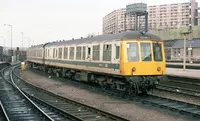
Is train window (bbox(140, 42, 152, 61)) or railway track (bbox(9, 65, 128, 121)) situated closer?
railway track (bbox(9, 65, 128, 121))

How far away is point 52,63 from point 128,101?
15.8 m

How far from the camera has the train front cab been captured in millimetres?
14406

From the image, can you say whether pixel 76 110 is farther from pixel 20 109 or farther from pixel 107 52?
pixel 107 52

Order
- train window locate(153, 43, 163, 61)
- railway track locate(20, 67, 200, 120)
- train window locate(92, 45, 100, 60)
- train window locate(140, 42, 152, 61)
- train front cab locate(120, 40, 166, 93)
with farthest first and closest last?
1. train window locate(92, 45, 100, 60)
2. train window locate(153, 43, 163, 61)
3. train window locate(140, 42, 152, 61)
4. train front cab locate(120, 40, 166, 93)
5. railway track locate(20, 67, 200, 120)

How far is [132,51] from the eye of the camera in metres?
14.7

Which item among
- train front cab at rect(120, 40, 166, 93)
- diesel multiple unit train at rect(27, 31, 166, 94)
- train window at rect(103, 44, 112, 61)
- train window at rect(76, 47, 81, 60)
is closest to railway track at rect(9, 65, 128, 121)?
diesel multiple unit train at rect(27, 31, 166, 94)

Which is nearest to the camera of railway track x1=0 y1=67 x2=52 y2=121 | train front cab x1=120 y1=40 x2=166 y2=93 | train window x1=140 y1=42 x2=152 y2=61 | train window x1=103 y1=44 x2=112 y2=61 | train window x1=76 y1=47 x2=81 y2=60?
railway track x1=0 y1=67 x2=52 y2=121

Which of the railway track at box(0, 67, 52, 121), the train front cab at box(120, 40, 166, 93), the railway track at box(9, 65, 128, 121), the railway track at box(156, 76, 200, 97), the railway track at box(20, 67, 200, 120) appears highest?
the train front cab at box(120, 40, 166, 93)

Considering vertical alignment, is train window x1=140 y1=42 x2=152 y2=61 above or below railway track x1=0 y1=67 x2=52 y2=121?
above

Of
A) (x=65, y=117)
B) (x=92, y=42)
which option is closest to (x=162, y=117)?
(x=65, y=117)

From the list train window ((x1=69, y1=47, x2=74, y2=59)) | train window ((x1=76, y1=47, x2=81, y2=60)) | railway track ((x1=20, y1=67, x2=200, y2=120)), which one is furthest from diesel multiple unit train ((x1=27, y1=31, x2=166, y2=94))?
train window ((x1=69, y1=47, x2=74, y2=59))

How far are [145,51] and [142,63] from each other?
0.68 m

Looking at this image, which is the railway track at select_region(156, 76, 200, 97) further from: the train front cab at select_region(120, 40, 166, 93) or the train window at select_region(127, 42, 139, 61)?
the train window at select_region(127, 42, 139, 61)

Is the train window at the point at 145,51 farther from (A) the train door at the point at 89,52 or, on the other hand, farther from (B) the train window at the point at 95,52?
(A) the train door at the point at 89,52
